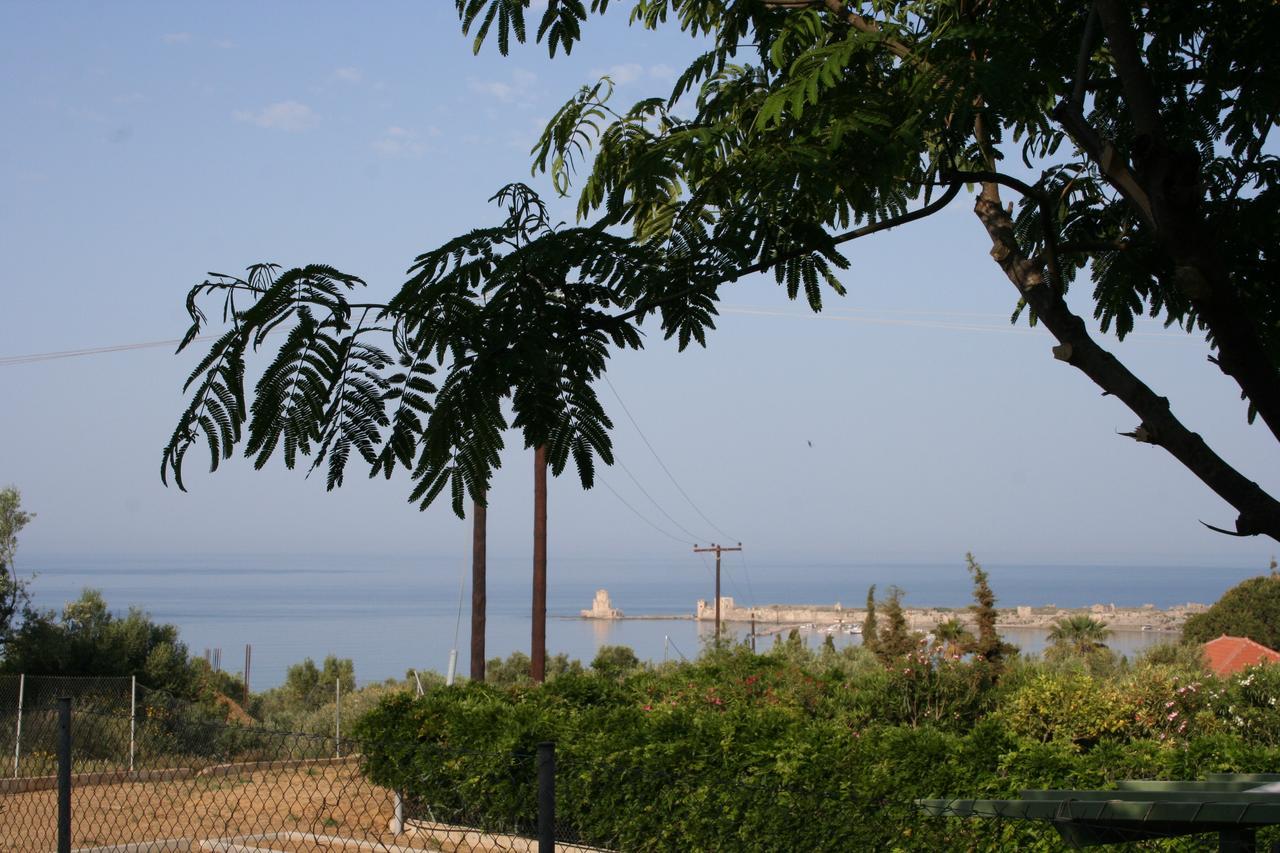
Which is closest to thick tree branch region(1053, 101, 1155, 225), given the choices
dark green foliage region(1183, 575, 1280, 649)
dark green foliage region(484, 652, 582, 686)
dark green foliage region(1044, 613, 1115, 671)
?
dark green foliage region(1044, 613, 1115, 671)

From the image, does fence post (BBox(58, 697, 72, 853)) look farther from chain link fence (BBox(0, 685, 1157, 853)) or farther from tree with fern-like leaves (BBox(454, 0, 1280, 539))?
→ tree with fern-like leaves (BBox(454, 0, 1280, 539))

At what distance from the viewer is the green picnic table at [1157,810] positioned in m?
2.01

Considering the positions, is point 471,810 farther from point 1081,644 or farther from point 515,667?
point 515,667

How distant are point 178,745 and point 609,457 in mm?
16187

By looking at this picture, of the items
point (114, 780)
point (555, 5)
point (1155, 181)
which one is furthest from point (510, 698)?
point (1155, 181)

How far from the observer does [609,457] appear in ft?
9.98

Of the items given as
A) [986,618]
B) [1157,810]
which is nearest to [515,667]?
[986,618]

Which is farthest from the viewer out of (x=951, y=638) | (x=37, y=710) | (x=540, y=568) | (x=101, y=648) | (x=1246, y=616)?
(x=1246, y=616)

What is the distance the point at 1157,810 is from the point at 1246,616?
4294 cm

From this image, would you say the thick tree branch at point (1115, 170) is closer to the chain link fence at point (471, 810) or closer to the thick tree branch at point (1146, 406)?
the thick tree branch at point (1146, 406)

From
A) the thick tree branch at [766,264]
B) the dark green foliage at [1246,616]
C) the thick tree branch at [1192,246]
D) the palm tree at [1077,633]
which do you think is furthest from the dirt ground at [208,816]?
the dark green foliage at [1246,616]

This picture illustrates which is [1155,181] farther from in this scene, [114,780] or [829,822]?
[114,780]

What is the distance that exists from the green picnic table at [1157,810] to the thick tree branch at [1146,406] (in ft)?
2.21

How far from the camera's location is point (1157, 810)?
2006mm
